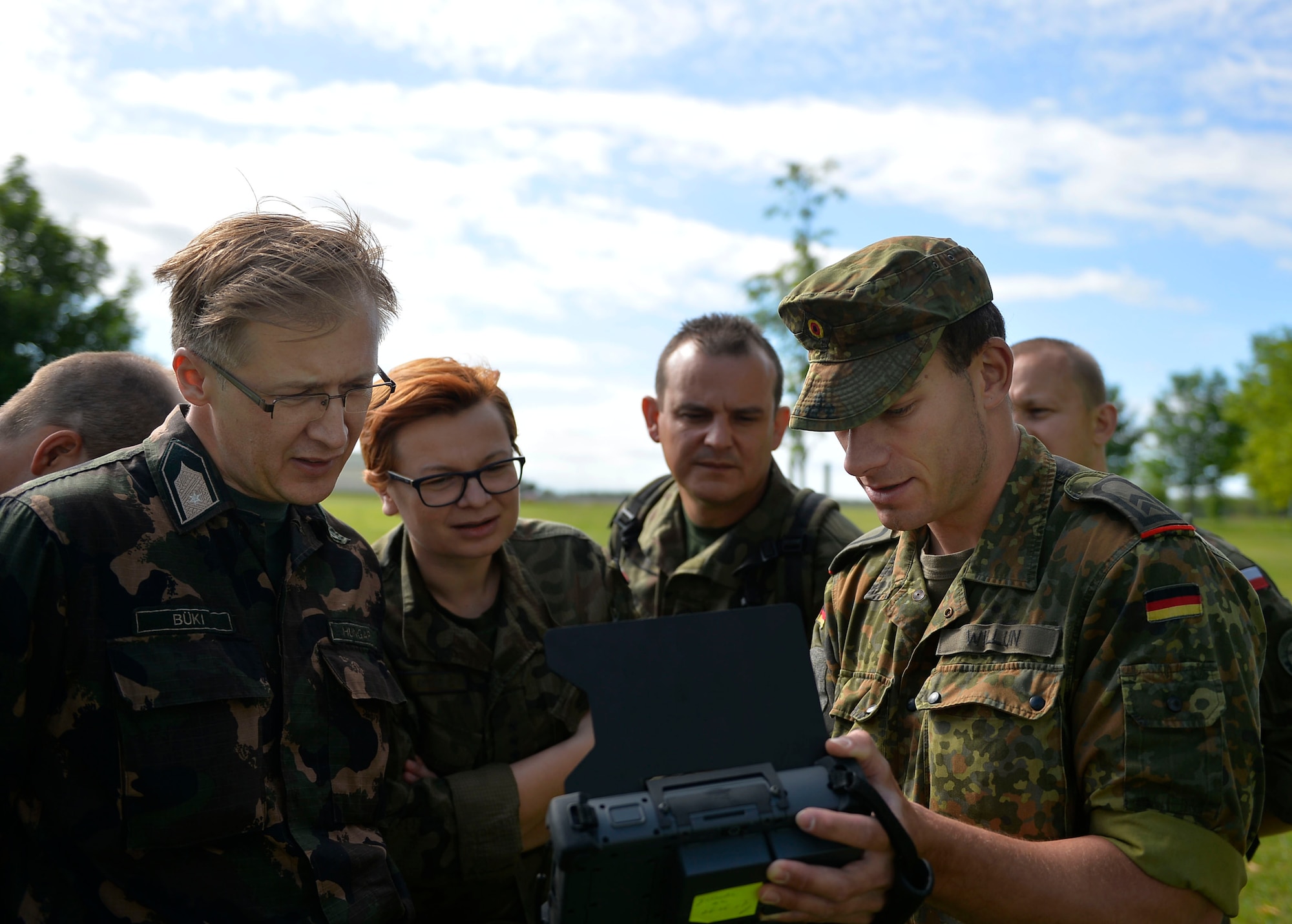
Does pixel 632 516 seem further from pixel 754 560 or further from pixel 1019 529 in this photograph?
pixel 1019 529

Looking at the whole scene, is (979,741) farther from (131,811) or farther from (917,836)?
(131,811)

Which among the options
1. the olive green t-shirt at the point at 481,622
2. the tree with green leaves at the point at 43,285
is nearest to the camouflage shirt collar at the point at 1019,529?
the olive green t-shirt at the point at 481,622

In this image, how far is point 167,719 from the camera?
2184mm

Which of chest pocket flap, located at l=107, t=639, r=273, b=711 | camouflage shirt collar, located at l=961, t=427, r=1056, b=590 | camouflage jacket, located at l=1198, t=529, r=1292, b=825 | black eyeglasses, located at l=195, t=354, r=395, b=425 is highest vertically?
black eyeglasses, located at l=195, t=354, r=395, b=425

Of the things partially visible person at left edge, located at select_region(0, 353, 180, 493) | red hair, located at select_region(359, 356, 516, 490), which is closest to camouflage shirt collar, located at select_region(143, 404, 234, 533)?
partially visible person at left edge, located at select_region(0, 353, 180, 493)

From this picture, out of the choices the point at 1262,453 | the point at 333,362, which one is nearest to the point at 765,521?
the point at 333,362

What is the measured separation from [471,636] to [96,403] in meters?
1.47

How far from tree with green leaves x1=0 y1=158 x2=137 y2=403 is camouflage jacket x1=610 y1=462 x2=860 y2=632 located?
22.5 m

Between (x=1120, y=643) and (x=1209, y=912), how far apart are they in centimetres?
63

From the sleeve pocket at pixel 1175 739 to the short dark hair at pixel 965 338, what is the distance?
0.91 m

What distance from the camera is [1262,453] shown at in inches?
2035

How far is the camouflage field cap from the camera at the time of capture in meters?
2.51

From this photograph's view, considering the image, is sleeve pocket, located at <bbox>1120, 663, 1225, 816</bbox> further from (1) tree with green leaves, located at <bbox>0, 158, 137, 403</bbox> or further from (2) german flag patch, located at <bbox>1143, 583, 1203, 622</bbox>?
(1) tree with green leaves, located at <bbox>0, 158, 137, 403</bbox>

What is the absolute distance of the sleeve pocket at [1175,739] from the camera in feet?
6.87
